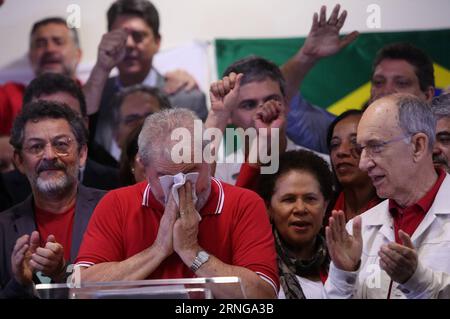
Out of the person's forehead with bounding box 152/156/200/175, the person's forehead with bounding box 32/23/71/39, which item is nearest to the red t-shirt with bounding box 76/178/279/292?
the person's forehead with bounding box 152/156/200/175

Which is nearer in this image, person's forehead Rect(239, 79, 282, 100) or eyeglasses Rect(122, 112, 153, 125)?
person's forehead Rect(239, 79, 282, 100)

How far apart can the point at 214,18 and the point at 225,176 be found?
83cm

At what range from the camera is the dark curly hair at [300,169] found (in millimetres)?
3938

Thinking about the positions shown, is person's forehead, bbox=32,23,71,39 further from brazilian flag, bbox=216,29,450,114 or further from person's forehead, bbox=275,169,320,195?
person's forehead, bbox=275,169,320,195

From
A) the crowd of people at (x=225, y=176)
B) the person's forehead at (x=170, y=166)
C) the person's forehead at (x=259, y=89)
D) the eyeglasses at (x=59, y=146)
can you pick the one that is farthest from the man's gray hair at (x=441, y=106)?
the eyeglasses at (x=59, y=146)

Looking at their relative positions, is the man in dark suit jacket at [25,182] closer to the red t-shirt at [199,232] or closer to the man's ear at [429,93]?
the red t-shirt at [199,232]

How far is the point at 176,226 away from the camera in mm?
3346

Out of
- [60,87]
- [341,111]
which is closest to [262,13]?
[341,111]

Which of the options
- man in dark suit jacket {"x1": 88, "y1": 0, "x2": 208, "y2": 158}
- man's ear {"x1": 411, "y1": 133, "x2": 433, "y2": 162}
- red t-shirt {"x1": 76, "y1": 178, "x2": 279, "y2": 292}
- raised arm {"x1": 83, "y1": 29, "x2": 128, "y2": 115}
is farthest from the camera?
man in dark suit jacket {"x1": 88, "y1": 0, "x2": 208, "y2": 158}

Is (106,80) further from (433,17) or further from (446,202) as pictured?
(446,202)

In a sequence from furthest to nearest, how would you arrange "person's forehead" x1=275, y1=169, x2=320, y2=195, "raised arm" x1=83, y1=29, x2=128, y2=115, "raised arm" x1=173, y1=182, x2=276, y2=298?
"raised arm" x1=83, y1=29, x2=128, y2=115
"person's forehead" x1=275, y1=169, x2=320, y2=195
"raised arm" x1=173, y1=182, x2=276, y2=298

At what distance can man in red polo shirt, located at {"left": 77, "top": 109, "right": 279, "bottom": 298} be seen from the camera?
10.9ft

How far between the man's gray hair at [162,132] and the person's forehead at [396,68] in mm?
1144

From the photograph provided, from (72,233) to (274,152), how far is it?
84 centimetres
